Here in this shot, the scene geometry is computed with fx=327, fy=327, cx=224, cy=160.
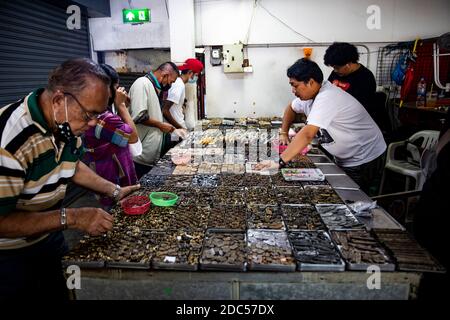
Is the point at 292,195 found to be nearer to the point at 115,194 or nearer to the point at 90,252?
the point at 115,194

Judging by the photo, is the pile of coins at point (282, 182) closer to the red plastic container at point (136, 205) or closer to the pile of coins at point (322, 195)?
the pile of coins at point (322, 195)

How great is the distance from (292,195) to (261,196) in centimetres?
22

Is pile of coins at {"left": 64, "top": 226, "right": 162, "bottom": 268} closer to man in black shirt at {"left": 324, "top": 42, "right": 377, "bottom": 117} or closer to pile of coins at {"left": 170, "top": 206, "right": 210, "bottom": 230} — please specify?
pile of coins at {"left": 170, "top": 206, "right": 210, "bottom": 230}

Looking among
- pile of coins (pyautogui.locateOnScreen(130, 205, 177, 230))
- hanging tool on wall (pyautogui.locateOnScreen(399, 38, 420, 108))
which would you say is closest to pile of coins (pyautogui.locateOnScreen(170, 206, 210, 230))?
pile of coins (pyautogui.locateOnScreen(130, 205, 177, 230))

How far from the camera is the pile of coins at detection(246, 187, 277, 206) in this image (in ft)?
7.17

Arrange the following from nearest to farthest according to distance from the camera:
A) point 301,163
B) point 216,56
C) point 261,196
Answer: point 261,196 < point 301,163 < point 216,56

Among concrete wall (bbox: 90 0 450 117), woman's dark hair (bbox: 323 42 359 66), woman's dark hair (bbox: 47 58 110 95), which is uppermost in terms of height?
concrete wall (bbox: 90 0 450 117)

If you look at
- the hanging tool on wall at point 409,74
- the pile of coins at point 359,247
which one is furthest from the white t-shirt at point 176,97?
the hanging tool on wall at point 409,74

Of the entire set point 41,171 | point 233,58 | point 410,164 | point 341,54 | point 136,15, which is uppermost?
point 136,15

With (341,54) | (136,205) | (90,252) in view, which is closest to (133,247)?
(90,252)

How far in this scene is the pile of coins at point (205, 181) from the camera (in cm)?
252

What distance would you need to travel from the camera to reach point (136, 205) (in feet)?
6.68

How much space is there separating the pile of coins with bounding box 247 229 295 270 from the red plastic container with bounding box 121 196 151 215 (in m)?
0.68
